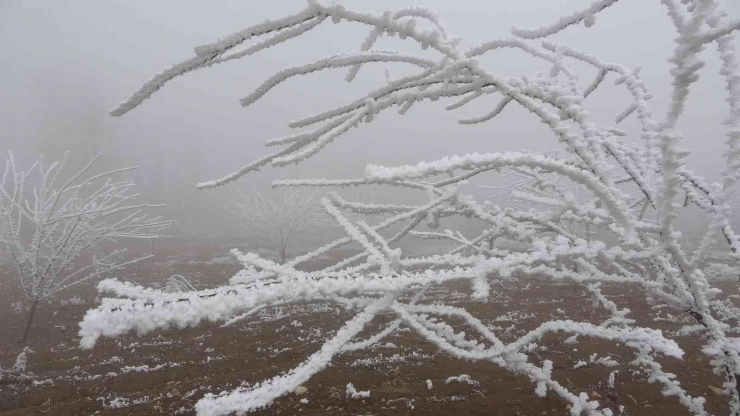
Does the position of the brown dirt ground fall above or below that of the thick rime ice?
below

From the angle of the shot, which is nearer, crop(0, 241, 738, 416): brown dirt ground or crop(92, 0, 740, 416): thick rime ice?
crop(92, 0, 740, 416): thick rime ice

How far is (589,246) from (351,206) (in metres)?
0.83

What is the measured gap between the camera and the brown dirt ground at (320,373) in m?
3.27

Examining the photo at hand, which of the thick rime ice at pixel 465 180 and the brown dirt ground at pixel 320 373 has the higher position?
the thick rime ice at pixel 465 180

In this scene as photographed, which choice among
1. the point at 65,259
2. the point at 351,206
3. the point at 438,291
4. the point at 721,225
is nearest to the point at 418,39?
the point at 351,206

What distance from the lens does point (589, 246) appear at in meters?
1.12

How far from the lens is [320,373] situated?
13.2 feet

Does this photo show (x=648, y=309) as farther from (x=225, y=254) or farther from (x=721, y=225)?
(x=225, y=254)

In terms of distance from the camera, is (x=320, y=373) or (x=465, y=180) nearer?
(x=465, y=180)

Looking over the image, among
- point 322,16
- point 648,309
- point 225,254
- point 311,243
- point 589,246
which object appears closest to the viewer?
point 322,16

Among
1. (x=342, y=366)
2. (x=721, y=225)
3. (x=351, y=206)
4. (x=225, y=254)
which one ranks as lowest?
(x=225, y=254)

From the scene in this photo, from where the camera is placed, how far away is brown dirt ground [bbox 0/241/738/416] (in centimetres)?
327

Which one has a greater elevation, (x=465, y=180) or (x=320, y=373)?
(x=465, y=180)

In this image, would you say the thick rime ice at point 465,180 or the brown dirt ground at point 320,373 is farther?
the brown dirt ground at point 320,373
